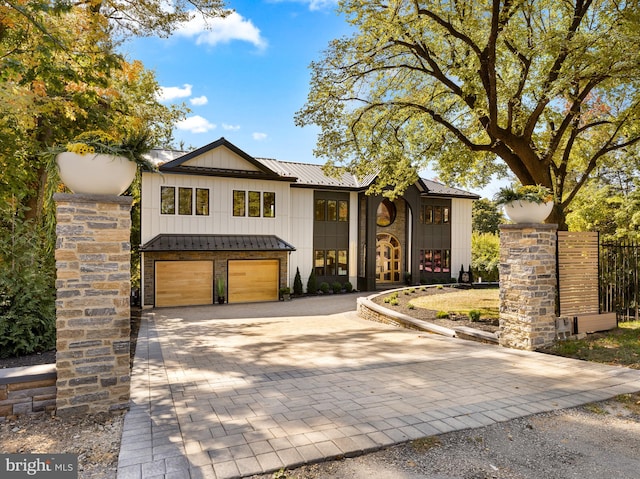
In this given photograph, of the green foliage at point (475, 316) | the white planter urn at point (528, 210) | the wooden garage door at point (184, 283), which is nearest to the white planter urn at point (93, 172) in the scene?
the white planter urn at point (528, 210)

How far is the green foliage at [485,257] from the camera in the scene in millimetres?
23172

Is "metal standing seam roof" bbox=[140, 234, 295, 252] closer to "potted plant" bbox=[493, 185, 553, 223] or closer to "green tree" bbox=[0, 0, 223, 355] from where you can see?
"green tree" bbox=[0, 0, 223, 355]

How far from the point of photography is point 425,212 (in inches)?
901

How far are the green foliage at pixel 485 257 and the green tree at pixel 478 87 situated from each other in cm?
1001

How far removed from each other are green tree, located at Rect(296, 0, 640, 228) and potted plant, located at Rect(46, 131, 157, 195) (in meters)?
7.17

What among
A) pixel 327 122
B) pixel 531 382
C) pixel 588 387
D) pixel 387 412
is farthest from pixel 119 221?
pixel 327 122

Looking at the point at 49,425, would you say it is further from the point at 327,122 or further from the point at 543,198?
the point at 327,122

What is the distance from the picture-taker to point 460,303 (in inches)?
537

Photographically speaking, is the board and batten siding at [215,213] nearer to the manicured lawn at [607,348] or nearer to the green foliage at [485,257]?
the manicured lawn at [607,348]

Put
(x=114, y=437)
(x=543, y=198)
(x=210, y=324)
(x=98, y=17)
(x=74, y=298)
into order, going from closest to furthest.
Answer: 1. (x=114, y=437)
2. (x=74, y=298)
3. (x=543, y=198)
4. (x=98, y=17)
5. (x=210, y=324)

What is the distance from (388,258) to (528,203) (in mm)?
16319

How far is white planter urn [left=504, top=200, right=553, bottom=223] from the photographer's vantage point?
673 centimetres

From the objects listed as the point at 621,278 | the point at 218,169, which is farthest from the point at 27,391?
the point at 218,169

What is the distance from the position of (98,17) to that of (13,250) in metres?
5.81
